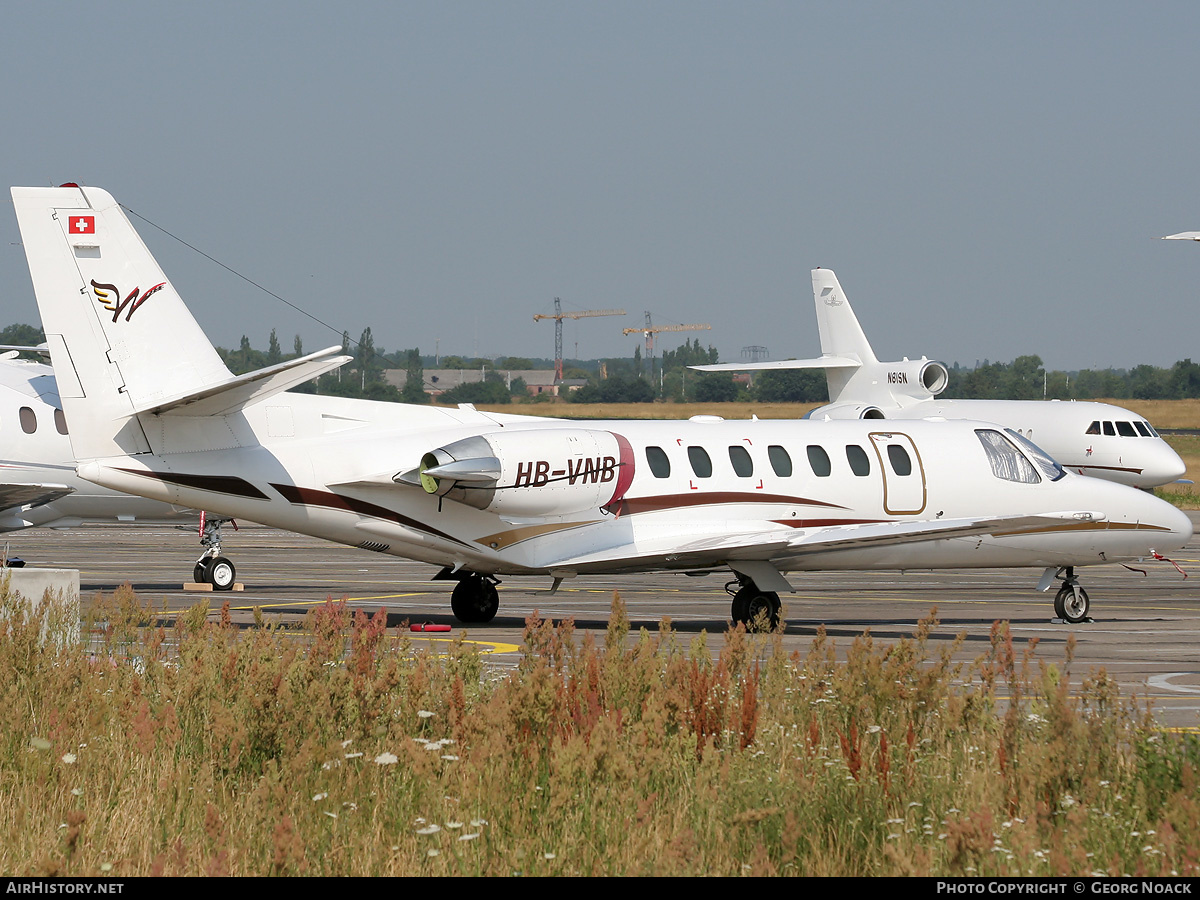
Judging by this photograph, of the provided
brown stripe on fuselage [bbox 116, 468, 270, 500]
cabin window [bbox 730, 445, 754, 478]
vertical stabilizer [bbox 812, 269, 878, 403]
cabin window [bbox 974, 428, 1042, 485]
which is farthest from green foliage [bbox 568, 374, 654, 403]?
brown stripe on fuselage [bbox 116, 468, 270, 500]

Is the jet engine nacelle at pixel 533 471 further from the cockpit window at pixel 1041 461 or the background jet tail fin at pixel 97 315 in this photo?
the cockpit window at pixel 1041 461

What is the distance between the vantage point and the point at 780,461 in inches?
842

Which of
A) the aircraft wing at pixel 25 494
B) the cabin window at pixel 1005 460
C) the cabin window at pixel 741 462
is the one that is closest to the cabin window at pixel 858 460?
the cabin window at pixel 741 462

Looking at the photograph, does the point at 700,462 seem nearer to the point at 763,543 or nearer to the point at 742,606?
the point at 763,543

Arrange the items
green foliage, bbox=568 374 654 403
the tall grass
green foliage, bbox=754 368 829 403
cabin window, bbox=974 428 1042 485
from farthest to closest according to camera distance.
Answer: green foliage, bbox=754 368 829 403 < green foliage, bbox=568 374 654 403 < cabin window, bbox=974 428 1042 485 < the tall grass

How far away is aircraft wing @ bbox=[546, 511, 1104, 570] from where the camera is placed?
1988 cm

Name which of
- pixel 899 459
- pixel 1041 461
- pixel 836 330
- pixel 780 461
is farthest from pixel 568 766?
pixel 836 330

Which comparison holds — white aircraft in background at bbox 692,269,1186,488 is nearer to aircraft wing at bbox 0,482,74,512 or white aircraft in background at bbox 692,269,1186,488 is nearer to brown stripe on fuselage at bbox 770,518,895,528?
brown stripe on fuselage at bbox 770,518,895,528

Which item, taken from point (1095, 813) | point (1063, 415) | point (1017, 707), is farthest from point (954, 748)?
point (1063, 415)

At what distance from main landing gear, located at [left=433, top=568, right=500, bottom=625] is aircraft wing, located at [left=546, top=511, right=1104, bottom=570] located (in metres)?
1.66

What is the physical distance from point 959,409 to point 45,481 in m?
34.1

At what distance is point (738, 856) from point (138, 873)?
2786 mm

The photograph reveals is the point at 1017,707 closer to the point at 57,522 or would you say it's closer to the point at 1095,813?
the point at 1095,813

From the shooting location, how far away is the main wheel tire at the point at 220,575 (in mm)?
25328
